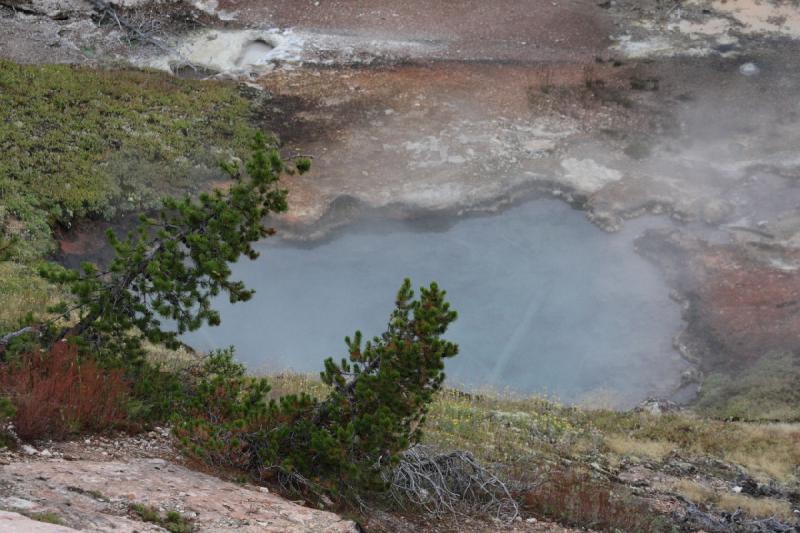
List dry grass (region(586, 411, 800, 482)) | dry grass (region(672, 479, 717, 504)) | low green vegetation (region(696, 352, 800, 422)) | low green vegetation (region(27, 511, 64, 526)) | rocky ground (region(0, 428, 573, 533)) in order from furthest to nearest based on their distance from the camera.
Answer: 1. low green vegetation (region(696, 352, 800, 422))
2. dry grass (region(586, 411, 800, 482))
3. dry grass (region(672, 479, 717, 504))
4. rocky ground (region(0, 428, 573, 533))
5. low green vegetation (region(27, 511, 64, 526))

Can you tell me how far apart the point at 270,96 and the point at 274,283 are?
28.8 feet

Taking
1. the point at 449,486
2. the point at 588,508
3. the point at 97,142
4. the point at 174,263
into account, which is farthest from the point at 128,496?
the point at 97,142

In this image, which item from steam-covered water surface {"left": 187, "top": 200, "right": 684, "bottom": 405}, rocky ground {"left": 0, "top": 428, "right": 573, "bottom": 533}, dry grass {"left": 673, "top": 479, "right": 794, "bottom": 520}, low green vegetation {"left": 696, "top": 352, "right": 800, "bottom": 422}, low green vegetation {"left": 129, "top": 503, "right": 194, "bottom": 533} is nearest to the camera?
rocky ground {"left": 0, "top": 428, "right": 573, "bottom": 533}

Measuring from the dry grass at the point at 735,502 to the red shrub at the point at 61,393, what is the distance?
8.80 m

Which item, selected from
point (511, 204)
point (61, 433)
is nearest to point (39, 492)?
point (61, 433)

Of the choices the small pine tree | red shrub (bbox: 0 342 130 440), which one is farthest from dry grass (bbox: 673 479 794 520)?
red shrub (bbox: 0 342 130 440)

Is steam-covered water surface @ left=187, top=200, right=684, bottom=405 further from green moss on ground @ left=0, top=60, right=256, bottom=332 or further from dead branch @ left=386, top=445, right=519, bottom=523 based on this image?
dead branch @ left=386, top=445, right=519, bottom=523

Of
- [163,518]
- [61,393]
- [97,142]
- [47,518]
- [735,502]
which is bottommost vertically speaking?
[735,502]

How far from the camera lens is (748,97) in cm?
2956

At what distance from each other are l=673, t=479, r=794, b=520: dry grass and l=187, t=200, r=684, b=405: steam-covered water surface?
18.9 ft

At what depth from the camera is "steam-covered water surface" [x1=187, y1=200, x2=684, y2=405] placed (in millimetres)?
20703

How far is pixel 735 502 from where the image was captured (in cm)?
1355

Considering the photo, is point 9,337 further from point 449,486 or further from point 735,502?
point 735,502

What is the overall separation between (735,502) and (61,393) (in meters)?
10.1
